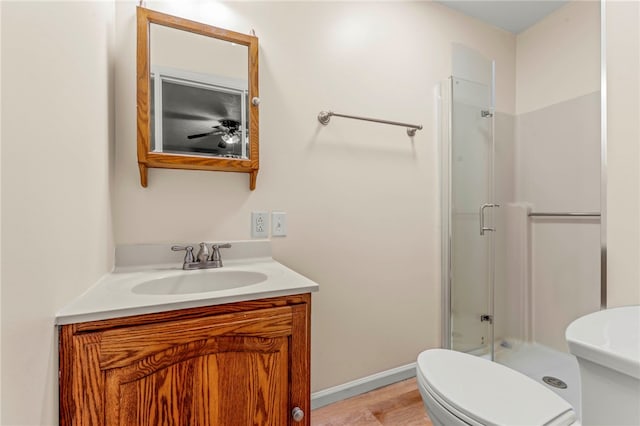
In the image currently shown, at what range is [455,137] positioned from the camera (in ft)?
6.04

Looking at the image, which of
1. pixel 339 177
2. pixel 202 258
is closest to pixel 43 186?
pixel 202 258

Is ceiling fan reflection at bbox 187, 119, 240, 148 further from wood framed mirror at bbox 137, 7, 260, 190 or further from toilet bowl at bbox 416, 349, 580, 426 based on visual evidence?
toilet bowl at bbox 416, 349, 580, 426

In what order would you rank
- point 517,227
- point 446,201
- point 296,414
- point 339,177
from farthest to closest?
1. point 517,227
2. point 446,201
3. point 339,177
4. point 296,414

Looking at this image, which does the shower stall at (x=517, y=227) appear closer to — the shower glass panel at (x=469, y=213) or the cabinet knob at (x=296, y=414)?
the shower glass panel at (x=469, y=213)

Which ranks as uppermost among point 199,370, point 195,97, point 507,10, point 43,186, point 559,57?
point 507,10

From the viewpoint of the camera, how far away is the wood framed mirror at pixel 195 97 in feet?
3.78

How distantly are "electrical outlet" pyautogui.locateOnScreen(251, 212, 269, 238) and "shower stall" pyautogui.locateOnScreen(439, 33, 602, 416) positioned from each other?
1195 mm

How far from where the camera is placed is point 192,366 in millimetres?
785

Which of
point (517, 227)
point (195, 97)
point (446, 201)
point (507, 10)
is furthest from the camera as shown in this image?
point (517, 227)

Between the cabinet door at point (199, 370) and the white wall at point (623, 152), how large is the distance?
1185 mm

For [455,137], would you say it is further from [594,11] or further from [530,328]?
[530,328]

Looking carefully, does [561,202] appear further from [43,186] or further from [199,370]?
[43,186]

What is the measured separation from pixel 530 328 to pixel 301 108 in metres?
2.34

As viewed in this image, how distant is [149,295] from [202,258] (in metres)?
0.35
